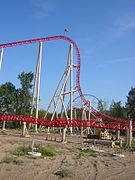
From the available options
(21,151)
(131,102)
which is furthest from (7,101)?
(21,151)

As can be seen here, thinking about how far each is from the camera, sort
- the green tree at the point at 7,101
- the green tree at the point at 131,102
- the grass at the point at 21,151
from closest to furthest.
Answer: the grass at the point at 21,151
the green tree at the point at 7,101
the green tree at the point at 131,102

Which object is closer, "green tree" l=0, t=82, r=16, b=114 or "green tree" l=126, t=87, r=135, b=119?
"green tree" l=0, t=82, r=16, b=114

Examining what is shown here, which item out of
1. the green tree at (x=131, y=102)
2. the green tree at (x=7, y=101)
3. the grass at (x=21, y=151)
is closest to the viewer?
the grass at (x=21, y=151)

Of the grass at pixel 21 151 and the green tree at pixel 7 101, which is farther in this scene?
the green tree at pixel 7 101

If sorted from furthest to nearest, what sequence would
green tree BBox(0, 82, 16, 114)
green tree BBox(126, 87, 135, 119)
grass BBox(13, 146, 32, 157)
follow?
1. green tree BBox(126, 87, 135, 119)
2. green tree BBox(0, 82, 16, 114)
3. grass BBox(13, 146, 32, 157)

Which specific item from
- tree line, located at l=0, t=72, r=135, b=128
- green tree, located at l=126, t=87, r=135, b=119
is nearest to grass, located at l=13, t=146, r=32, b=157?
tree line, located at l=0, t=72, r=135, b=128

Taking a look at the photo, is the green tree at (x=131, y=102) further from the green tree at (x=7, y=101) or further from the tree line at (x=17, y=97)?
the green tree at (x=7, y=101)

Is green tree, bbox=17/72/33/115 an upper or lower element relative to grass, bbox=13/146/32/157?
upper

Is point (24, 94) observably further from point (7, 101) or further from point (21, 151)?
point (21, 151)

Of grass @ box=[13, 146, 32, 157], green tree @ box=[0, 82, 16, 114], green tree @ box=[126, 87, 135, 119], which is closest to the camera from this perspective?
grass @ box=[13, 146, 32, 157]

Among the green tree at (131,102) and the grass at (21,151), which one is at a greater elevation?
the green tree at (131,102)

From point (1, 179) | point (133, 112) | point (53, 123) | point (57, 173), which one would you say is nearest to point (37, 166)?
point (57, 173)

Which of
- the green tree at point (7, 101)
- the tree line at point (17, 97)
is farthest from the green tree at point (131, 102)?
the green tree at point (7, 101)

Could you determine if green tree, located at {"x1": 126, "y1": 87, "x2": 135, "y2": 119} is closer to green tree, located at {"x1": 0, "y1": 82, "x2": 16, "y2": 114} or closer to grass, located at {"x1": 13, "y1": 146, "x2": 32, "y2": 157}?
green tree, located at {"x1": 0, "y1": 82, "x2": 16, "y2": 114}
